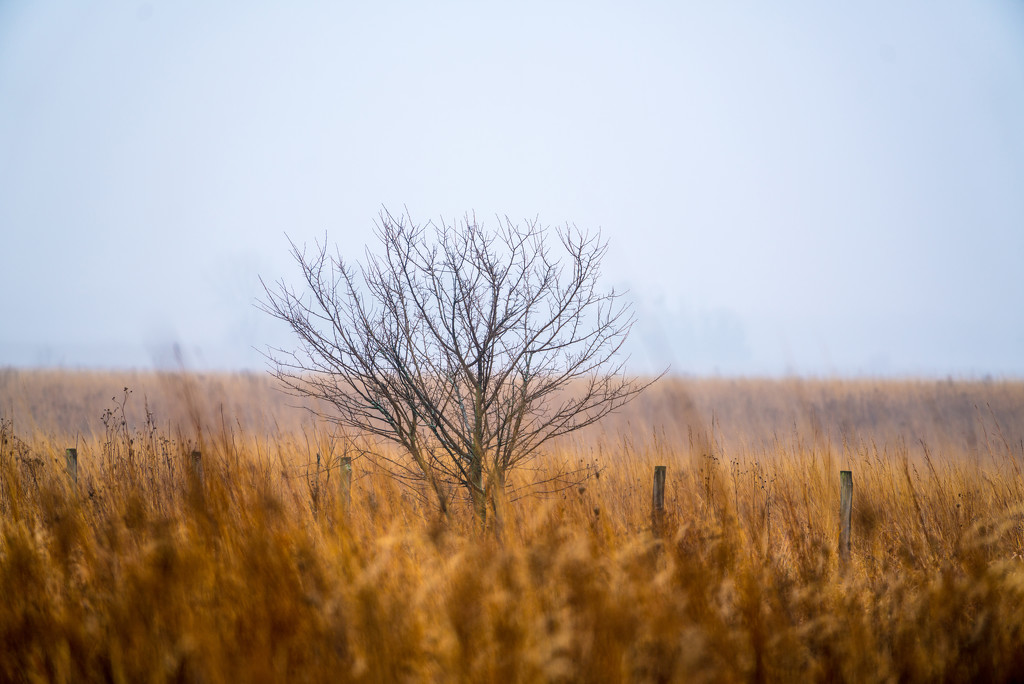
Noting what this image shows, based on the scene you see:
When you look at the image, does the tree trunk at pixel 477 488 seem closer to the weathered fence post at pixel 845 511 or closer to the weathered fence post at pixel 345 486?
the weathered fence post at pixel 345 486

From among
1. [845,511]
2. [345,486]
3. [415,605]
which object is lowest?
[845,511]

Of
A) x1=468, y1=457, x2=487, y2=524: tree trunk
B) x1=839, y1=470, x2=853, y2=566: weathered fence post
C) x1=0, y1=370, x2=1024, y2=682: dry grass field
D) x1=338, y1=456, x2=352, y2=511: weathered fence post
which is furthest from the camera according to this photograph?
x1=468, y1=457, x2=487, y2=524: tree trunk

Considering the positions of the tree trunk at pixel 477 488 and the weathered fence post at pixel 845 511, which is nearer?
the weathered fence post at pixel 845 511

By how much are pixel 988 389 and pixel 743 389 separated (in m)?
7.93

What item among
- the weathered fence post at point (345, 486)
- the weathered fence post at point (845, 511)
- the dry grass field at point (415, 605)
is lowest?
the weathered fence post at point (845, 511)

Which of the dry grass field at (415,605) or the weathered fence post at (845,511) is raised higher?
the dry grass field at (415,605)

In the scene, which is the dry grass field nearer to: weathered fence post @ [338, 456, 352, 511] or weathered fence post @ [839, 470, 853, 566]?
weathered fence post @ [338, 456, 352, 511]

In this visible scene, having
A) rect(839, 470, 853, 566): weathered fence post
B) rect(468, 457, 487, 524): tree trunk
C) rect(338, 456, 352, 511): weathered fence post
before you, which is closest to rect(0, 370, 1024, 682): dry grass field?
rect(338, 456, 352, 511): weathered fence post

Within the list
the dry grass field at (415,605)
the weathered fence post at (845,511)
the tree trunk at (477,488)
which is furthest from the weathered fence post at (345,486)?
the weathered fence post at (845,511)

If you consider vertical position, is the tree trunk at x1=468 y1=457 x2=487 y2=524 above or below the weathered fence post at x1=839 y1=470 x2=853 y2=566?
above

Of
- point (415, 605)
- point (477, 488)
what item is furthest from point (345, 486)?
point (415, 605)

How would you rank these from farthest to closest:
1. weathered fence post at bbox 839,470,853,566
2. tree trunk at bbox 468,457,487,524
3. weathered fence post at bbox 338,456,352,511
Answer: tree trunk at bbox 468,457,487,524
weathered fence post at bbox 839,470,853,566
weathered fence post at bbox 338,456,352,511

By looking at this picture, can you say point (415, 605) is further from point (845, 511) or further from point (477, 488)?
point (845, 511)

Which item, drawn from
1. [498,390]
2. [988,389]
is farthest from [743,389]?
[498,390]
